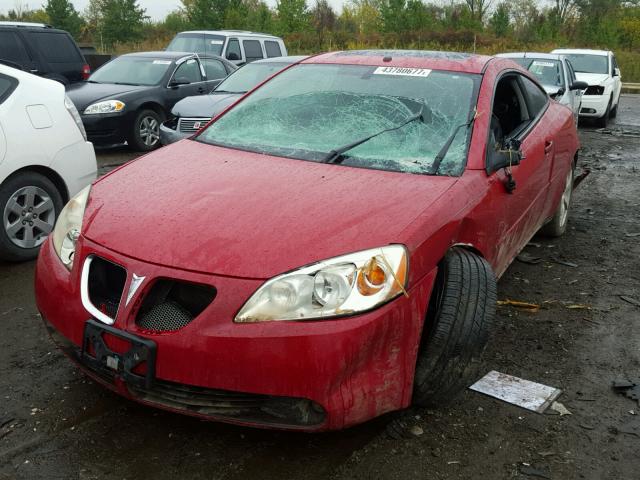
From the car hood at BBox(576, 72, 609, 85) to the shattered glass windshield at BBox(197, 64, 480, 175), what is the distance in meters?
12.6

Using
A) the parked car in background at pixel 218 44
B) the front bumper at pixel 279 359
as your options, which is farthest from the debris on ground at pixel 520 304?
the parked car in background at pixel 218 44

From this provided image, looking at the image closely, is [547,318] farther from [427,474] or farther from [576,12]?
[576,12]

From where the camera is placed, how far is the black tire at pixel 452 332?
2.72 meters

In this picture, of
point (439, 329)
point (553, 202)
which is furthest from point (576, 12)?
point (439, 329)

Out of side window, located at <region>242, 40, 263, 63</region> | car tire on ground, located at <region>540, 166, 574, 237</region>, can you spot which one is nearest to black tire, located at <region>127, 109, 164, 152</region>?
side window, located at <region>242, 40, 263, 63</region>

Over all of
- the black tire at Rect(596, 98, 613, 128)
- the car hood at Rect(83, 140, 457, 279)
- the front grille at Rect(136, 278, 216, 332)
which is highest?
the car hood at Rect(83, 140, 457, 279)

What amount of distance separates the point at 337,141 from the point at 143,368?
5.41 ft

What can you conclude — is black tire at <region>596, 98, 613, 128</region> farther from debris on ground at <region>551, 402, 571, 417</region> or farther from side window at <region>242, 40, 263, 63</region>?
debris on ground at <region>551, 402, 571, 417</region>

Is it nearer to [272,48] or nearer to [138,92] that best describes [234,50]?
[272,48]

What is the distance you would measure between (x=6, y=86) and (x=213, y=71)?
7664mm

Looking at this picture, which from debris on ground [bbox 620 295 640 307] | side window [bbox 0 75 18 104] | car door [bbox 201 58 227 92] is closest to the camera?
debris on ground [bbox 620 295 640 307]

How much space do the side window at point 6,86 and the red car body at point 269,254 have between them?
2008mm

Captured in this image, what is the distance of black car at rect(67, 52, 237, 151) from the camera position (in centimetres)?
988

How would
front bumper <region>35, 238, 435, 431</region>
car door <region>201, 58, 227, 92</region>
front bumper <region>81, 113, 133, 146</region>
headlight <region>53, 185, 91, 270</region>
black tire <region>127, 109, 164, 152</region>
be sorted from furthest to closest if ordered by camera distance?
car door <region>201, 58, 227, 92</region>, black tire <region>127, 109, 164, 152</region>, front bumper <region>81, 113, 133, 146</region>, headlight <region>53, 185, 91, 270</region>, front bumper <region>35, 238, 435, 431</region>
